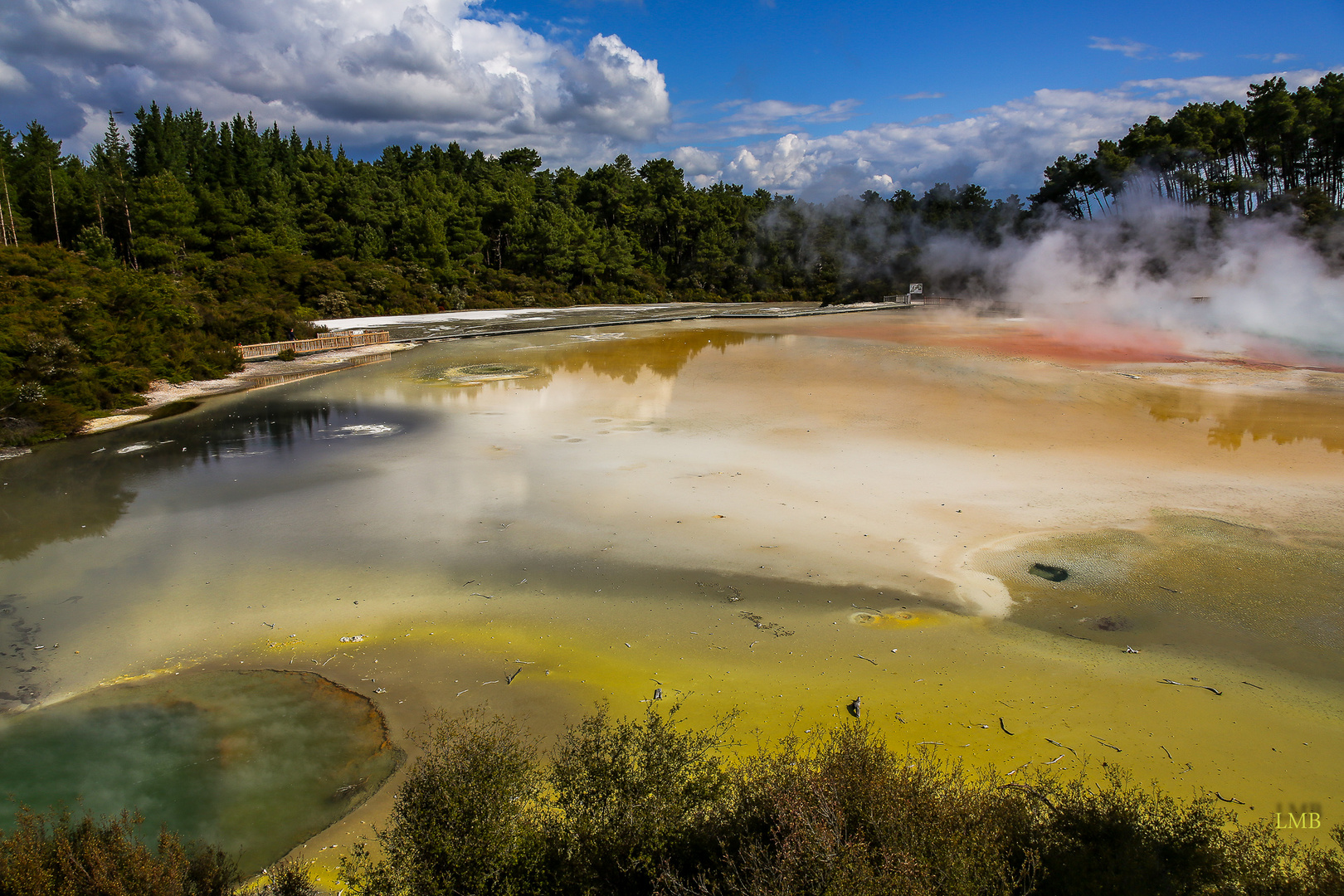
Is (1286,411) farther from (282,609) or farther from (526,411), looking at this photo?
(282,609)

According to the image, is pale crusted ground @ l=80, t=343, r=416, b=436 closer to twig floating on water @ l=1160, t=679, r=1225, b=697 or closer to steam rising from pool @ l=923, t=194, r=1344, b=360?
twig floating on water @ l=1160, t=679, r=1225, b=697

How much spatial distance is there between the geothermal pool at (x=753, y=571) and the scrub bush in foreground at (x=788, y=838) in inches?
42.5

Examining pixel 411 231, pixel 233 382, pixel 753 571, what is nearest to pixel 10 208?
pixel 411 231

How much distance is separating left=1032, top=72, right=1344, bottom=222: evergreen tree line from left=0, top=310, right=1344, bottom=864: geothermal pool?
18.9m

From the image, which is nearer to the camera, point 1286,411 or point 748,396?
point 1286,411

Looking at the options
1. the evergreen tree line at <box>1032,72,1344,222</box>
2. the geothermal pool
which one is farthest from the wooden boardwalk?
the evergreen tree line at <box>1032,72,1344,222</box>

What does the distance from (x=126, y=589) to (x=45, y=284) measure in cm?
1176

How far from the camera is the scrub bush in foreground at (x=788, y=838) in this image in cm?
265

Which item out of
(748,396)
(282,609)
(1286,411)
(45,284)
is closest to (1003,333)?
(1286,411)

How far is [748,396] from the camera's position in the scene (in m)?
14.9

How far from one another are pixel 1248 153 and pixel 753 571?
35.3 m


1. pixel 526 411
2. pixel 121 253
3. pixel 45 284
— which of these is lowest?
pixel 526 411

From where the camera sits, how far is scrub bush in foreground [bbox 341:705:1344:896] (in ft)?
8.70

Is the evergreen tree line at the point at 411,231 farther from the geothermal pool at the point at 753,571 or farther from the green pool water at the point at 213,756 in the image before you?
the green pool water at the point at 213,756
